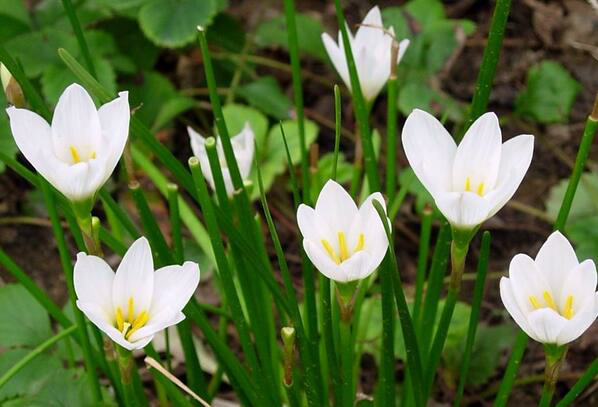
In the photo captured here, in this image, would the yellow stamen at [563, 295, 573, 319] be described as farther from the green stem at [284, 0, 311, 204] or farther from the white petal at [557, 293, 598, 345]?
A: the green stem at [284, 0, 311, 204]

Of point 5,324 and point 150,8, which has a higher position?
point 150,8

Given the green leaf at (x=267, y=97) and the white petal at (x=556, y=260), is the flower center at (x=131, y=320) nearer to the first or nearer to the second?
the white petal at (x=556, y=260)

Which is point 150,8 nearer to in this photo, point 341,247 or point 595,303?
point 341,247

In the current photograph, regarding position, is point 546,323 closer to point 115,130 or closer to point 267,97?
point 115,130

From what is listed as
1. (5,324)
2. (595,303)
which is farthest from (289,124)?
(595,303)

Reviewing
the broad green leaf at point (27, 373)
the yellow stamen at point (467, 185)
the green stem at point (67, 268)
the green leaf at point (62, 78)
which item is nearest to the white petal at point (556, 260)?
the yellow stamen at point (467, 185)
